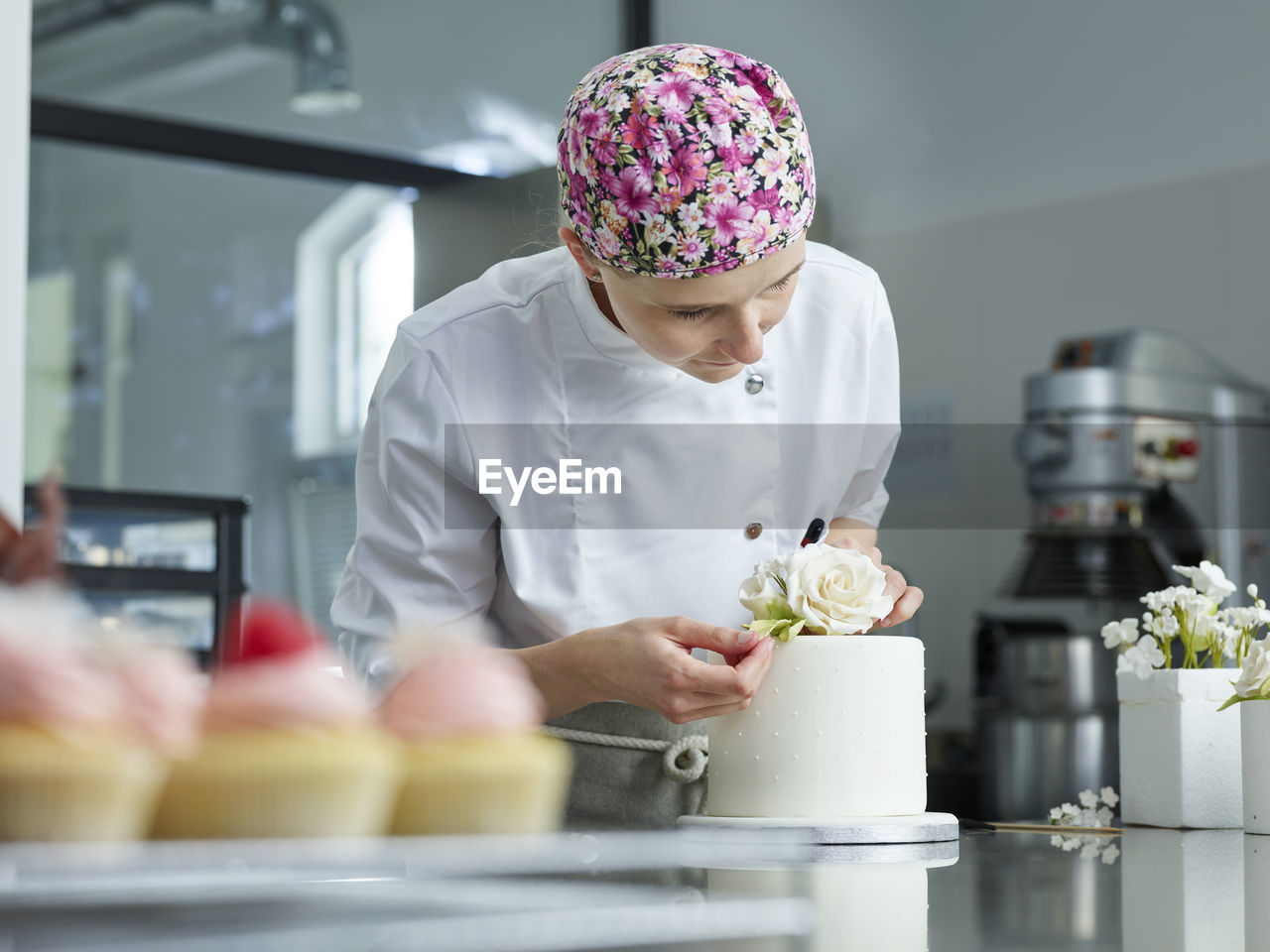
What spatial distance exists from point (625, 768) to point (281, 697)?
Answer: 786 millimetres

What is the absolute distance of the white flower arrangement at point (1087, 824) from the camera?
42.1 inches

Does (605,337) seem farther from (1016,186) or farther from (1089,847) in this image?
(1016,186)

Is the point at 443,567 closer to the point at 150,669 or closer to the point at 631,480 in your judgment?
the point at 631,480

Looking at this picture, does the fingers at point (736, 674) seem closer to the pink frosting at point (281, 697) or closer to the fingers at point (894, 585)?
the fingers at point (894, 585)

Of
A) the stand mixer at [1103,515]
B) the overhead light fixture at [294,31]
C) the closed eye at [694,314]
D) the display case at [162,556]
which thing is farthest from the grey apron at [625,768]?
the overhead light fixture at [294,31]

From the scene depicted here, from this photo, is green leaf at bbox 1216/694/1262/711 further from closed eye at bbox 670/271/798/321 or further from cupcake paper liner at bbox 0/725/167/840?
cupcake paper liner at bbox 0/725/167/840

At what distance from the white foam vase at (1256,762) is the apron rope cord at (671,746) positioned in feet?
1.35

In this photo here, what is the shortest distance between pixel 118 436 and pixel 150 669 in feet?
13.4

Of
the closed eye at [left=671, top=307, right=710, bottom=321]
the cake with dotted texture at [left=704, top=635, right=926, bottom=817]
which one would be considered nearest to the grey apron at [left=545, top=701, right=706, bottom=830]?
the cake with dotted texture at [left=704, top=635, right=926, bottom=817]

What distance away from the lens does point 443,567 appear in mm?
1320

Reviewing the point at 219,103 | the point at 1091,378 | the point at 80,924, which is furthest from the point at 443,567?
the point at 219,103

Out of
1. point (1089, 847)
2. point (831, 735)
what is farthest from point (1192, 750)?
point (831, 735)

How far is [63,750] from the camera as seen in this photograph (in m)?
0.44

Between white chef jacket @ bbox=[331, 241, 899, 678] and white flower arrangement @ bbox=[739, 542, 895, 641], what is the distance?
1.03 ft
